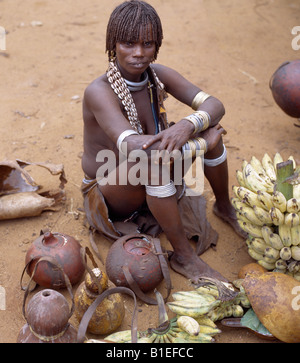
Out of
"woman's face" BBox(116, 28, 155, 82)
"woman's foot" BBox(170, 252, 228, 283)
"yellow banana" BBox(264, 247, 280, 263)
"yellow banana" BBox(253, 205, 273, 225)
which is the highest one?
"woman's face" BBox(116, 28, 155, 82)

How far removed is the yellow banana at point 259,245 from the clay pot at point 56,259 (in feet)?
3.61

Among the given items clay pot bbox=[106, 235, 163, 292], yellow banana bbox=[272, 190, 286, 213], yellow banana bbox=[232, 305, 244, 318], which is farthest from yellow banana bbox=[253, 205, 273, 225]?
clay pot bbox=[106, 235, 163, 292]

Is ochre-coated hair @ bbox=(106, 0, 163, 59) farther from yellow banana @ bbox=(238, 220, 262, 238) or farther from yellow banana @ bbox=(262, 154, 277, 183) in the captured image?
yellow banana @ bbox=(238, 220, 262, 238)

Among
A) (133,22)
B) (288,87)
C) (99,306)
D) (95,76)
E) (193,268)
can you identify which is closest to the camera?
(99,306)

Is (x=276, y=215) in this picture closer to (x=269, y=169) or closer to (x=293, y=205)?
(x=293, y=205)

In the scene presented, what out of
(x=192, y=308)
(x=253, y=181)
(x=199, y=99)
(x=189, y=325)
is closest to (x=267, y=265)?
(x=253, y=181)

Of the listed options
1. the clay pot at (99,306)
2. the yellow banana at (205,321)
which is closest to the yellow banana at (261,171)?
the yellow banana at (205,321)

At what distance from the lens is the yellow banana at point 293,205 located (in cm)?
268

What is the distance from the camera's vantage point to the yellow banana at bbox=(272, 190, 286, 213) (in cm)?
269

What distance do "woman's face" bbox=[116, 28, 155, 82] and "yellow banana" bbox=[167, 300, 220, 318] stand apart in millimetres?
1466

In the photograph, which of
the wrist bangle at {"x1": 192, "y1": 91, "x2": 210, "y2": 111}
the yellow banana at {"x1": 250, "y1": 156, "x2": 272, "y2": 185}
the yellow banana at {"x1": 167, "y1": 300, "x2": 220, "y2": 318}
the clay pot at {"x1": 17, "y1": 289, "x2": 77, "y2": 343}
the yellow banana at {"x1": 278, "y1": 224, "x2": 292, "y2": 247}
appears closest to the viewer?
the clay pot at {"x1": 17, "y1": 289, "x2": 77, "y2": 343}

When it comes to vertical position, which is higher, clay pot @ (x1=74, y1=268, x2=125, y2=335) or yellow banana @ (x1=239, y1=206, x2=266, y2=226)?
yellow banana @ (x1=239, y1=206, x2=266, y2=226)

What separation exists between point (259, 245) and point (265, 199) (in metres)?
0.33

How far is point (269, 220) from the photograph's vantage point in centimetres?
283
